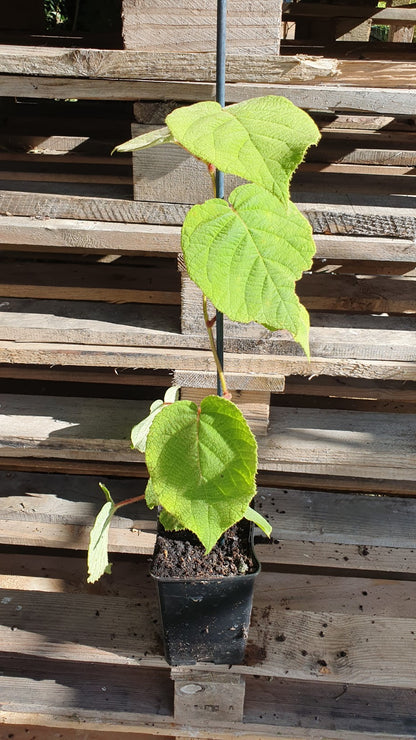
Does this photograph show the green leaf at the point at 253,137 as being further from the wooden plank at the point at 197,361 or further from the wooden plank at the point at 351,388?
the wooden plank at the point at 351,388

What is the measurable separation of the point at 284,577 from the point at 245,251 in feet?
4.31

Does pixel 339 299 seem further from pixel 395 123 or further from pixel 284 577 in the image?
pixel 395 123

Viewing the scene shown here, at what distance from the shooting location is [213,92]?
1236mm

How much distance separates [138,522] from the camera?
5.96 feet

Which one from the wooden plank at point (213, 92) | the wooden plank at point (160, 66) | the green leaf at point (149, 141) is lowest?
the green leaf at point (149, 141)

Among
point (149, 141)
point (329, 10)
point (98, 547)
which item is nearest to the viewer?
point (149, 141)

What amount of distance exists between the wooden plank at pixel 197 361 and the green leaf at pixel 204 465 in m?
0.45

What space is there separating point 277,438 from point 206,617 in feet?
1.55

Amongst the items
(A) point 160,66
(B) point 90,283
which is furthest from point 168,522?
(A) point 160,66

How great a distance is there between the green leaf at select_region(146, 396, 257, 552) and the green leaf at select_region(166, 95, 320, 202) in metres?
0.42

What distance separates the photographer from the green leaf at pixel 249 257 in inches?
32.2

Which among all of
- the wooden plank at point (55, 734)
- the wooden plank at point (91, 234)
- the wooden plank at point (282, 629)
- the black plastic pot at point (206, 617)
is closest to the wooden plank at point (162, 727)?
the wooden plank at point (282, 629)

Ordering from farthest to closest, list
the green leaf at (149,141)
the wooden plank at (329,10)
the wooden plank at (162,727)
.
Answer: the wooden plank at (329,10) → the wooden plank at (162,727) → the green leaf at (149,141)

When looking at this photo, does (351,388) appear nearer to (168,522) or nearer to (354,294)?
(354,294)
